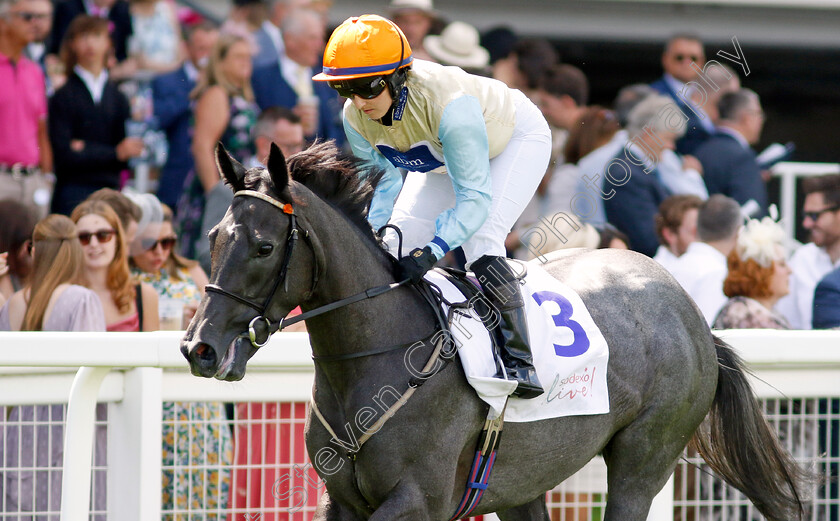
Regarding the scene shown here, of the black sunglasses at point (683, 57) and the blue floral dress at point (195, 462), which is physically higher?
the black sunglasses at point (683, 57)

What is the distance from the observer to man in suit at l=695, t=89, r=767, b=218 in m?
6.89

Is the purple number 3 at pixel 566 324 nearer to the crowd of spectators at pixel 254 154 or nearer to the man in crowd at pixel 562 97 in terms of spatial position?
the crowd of spectators at pixel 254 154

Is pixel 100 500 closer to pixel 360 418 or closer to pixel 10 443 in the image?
pixel 10 443

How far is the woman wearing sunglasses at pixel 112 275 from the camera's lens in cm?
460

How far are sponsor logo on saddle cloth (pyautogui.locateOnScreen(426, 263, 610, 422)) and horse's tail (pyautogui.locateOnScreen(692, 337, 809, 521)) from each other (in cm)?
70

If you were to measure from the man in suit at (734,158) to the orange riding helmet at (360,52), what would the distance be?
14.3ft

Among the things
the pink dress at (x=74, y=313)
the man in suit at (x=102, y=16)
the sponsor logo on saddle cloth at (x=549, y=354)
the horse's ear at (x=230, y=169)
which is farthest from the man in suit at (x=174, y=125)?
the horse's ear at (x=230, y=169)

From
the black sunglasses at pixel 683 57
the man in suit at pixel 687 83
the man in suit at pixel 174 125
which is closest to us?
the man in suit at pixel 174 125

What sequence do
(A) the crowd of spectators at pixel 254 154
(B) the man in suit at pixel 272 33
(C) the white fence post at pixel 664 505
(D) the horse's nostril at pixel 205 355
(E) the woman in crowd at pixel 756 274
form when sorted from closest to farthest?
1. (D) the horse's nostril at pixel 205 355
2. (C) the white fence post at pixel 664 505
3. (A) the crowd of spectators at pixel 254 154
4. (E) the woman in crowd at pixel 756 274
5. (B) the man in suit at pixel 272 33

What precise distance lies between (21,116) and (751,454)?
4.20 metres

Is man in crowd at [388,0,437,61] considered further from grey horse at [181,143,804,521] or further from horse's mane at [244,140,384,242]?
horse's mane at [244,140,384,242]

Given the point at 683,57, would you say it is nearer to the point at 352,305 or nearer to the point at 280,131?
the point at 280,131

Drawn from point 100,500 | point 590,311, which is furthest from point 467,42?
point 100,500

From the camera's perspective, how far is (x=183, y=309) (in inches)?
190
